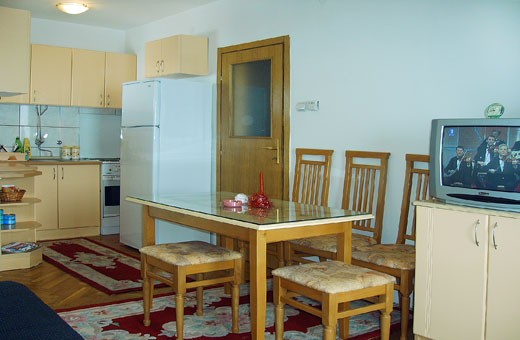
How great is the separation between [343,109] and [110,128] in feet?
12.1

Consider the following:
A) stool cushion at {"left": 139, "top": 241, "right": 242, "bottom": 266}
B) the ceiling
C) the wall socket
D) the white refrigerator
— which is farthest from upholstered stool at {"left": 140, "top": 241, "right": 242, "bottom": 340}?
the ceiling

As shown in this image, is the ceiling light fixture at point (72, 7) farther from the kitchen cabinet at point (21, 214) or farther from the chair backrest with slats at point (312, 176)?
the chair backrest with slats at point (312, 176)

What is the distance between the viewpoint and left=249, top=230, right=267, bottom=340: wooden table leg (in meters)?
2.90

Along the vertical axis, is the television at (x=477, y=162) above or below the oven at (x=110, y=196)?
above

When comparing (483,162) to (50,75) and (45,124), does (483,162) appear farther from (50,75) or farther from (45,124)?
(45,124)

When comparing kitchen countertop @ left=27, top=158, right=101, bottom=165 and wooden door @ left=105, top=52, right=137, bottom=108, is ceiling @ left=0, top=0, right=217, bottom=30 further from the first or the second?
kitchen countertop @ left=27, top=158, right=101, bottom=165

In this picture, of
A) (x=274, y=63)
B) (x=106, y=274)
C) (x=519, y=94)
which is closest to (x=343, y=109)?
(x=274, y=63)

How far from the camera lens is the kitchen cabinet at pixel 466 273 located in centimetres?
279

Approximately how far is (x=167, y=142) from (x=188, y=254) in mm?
2427

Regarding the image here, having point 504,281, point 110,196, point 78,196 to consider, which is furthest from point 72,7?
point 504,281

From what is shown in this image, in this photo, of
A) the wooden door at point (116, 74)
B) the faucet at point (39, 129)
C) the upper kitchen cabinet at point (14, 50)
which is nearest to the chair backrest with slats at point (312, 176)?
the upper kitchen cabinet at point (14, 50)

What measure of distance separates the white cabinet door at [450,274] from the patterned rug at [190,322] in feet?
Answer: 1.50

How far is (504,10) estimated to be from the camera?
11.2ft

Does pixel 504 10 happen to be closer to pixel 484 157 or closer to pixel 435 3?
pixel 435 3
